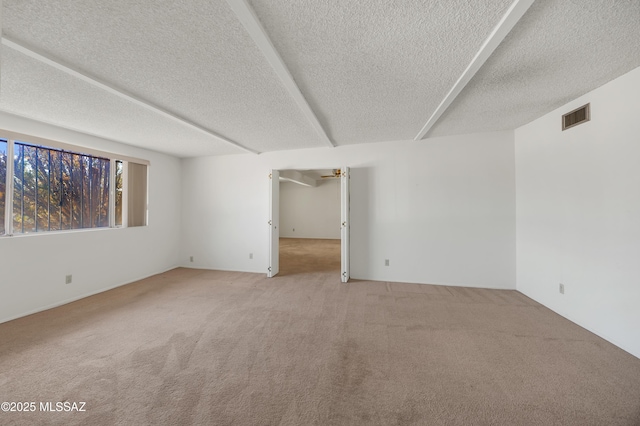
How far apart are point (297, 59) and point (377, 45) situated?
60 cm

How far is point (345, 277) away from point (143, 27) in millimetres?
3772

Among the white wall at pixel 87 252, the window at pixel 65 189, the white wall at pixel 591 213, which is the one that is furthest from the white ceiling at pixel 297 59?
the white wall at pixel 87 252

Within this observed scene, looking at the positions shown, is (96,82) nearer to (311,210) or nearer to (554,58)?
(554,58)

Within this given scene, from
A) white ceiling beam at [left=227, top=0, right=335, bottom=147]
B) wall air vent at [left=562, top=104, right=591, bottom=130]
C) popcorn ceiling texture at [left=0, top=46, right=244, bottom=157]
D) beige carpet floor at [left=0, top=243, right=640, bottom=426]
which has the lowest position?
beige carpet floor at [left=0, top=243, right=640, bottom=426]

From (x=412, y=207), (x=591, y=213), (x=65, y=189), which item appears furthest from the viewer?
(x=412, y=207)

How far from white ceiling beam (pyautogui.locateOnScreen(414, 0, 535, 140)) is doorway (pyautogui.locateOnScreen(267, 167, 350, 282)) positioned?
6.64 feet

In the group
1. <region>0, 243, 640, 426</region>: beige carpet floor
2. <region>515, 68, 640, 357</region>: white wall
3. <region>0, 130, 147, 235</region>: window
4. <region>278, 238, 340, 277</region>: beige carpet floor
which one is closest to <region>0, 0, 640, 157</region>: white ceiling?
<region>515, 68, 640, 357</region>: white wall

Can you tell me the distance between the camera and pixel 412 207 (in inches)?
154

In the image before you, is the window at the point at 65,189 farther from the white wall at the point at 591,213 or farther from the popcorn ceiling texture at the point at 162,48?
the white wall at the point at 591,213

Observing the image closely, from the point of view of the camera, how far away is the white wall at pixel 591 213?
1.99 metres

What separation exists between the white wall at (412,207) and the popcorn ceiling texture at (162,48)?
2.07 meters

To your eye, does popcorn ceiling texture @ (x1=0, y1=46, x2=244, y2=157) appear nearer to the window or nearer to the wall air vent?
the window

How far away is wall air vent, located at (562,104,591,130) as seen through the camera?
2345 mm

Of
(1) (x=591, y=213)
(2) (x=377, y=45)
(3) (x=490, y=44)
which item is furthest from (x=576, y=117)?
(2) (x=377, y=45)
